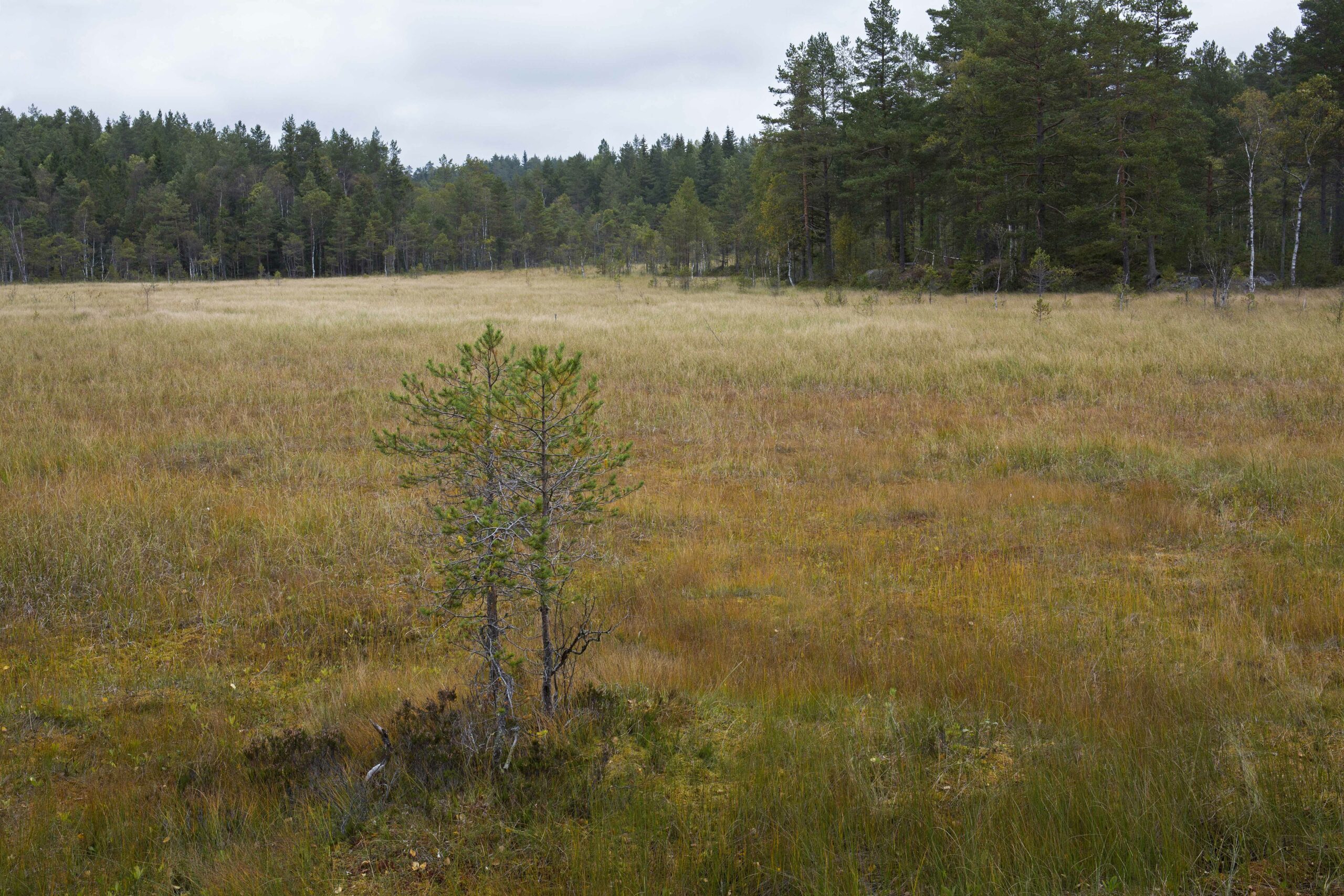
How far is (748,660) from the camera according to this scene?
447 cm

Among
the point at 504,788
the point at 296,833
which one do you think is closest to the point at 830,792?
the point at 504,788

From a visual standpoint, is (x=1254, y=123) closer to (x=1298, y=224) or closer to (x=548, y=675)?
(x=1298, y=224)

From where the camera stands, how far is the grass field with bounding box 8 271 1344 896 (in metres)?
2.74

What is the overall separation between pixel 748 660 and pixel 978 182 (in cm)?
3882

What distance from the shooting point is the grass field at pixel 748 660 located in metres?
2.74

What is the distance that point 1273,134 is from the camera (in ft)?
83.7

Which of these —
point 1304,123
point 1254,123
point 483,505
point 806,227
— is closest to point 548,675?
point 483,505

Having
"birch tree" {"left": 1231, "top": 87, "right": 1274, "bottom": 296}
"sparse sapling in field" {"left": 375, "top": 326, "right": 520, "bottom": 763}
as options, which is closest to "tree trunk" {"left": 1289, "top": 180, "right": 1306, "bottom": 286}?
"birch tree" {"left": 1231, "top": 87, "right": 1274, "bottom": 296}

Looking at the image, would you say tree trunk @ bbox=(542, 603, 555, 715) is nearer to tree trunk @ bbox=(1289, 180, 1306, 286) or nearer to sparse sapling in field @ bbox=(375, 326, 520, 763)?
sparse sapling in field @ bbox=(375, 326, 520, 763)

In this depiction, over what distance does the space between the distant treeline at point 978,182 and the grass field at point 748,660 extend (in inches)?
886

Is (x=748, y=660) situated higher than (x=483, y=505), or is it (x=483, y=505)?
(x=483, y=505)

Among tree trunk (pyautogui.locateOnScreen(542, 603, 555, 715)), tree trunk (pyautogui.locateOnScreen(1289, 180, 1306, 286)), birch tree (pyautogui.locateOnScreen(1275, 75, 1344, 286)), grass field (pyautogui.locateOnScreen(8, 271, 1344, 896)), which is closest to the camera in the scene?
grass field (pyautogui.locateOnScreen(8, 271, 1344, 896))

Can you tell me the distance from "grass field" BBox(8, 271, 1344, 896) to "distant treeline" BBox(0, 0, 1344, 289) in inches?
886

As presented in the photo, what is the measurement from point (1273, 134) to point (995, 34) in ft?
40.7
